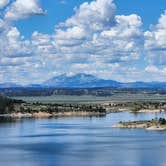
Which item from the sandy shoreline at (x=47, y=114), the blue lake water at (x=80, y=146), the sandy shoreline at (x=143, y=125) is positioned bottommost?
the blue lake water at (x=80, y=146)

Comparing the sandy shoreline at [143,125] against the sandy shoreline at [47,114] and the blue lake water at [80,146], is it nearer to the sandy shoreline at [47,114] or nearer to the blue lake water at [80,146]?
the blue lake water at [80,146]

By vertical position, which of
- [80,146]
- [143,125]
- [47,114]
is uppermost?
[47,114]

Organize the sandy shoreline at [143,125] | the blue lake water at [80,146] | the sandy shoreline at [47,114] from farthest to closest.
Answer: the sandy shoreline at [47,114] < the sandy shoreline at [143,125] < the blue lake water at [80,146]

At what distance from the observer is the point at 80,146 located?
272 ft

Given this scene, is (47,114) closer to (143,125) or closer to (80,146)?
(143,125)

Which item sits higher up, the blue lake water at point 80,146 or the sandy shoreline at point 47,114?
the sandy shoreline at point 47,114

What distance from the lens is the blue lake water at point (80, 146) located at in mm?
67312

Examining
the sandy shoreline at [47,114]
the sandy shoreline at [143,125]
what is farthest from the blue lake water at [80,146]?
the sandy shoreline at [47,114]

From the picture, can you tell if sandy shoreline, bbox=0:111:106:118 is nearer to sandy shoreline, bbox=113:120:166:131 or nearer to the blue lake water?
the blue lake water

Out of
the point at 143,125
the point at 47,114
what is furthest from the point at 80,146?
the point at 47,114

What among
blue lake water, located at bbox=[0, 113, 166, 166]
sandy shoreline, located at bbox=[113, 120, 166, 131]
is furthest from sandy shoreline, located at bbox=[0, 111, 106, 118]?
sandy shoreline, located at bbox=[113, 120, 166, 131]

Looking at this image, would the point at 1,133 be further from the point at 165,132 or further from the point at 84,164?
the point at 84,164

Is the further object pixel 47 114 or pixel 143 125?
pixel 47 114

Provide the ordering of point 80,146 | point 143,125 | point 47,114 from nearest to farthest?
point 80,146, point 143,125, point 47,114
